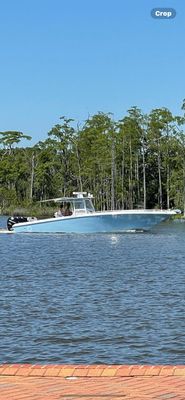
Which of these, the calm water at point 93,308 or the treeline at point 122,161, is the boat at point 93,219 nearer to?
the calm water at point 93,308

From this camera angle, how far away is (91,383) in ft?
27.2

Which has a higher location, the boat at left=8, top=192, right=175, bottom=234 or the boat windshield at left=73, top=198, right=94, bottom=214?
the boat windshield at left=73, top=198, right=94, bottom=214

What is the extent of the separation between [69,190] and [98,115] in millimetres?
12191

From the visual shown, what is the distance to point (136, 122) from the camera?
93.6 metres

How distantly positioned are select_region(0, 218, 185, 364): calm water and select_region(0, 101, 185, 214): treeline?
5635 cm

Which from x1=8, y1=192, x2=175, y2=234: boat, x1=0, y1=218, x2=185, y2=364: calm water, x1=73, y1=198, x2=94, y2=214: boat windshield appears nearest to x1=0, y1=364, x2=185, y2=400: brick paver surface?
x1=0, y1=218, x2=185, y2=364: calm water

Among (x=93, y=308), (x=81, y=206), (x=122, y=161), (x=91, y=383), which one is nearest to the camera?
(x=91, y=383)

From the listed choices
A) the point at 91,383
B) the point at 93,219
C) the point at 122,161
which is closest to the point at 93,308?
the point at 91,383

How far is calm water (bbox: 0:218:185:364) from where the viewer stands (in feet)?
42.3

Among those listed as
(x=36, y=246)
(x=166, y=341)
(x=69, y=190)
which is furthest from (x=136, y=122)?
(x=166, y=341)

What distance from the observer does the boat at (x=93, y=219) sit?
53.9 m

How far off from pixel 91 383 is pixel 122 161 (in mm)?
87097

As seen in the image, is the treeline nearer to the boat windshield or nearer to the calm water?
the boat windshield

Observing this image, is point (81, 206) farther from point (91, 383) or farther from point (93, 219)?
point (91, 383)
